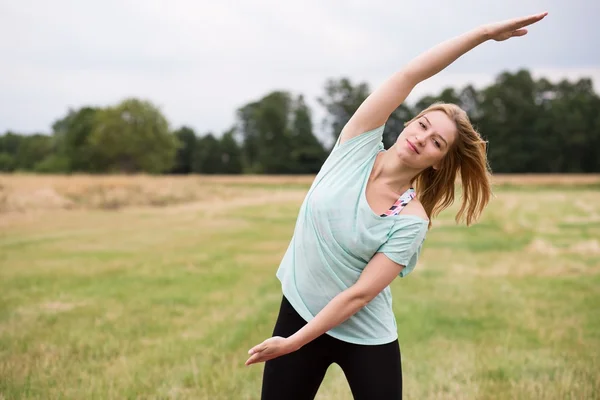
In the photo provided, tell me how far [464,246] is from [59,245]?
8621 mm

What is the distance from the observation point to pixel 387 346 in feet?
8.70

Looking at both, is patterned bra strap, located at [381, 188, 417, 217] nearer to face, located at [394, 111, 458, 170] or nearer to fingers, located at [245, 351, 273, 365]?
face, located at [394, 111, 458, 170]

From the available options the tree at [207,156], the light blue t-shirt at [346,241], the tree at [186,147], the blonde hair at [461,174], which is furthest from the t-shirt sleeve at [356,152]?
the tree at [186,147]

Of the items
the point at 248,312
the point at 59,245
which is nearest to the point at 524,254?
the point at 248,312

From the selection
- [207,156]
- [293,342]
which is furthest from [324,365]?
[207,156]

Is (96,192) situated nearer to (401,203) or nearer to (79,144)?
(401,203)

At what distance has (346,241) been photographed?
2502mm

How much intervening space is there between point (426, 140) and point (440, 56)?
1.05 ft

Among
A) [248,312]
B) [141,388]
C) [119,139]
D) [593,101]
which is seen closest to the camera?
[141,388]

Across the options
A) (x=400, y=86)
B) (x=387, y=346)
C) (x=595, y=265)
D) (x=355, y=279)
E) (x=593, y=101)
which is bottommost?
(x=595, y=265)

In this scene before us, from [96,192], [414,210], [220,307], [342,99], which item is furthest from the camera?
[342,99]

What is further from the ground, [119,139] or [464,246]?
[119,139]

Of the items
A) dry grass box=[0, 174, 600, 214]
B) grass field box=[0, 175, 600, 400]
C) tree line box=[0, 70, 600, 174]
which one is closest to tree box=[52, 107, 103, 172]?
tree line box=[0, 70, 600, 174]

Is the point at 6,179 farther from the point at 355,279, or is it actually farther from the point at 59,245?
the point at 355,279
